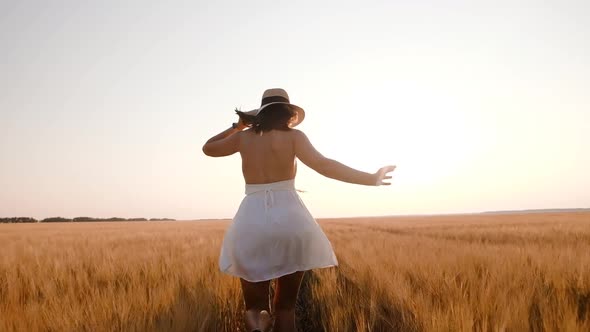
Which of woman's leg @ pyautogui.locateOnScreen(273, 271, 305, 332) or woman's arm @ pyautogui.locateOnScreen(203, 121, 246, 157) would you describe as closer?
woman's leg @ pyautogui.locateOnScreen(273, 271, 305, 332)

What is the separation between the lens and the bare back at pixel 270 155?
2086 millimetres

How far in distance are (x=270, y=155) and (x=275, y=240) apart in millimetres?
429

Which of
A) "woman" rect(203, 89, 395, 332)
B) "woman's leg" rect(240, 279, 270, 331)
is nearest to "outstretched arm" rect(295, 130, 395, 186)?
"woman" rect(203, 89, 395, 332)

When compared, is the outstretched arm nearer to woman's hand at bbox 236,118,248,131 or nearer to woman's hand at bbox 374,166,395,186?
woman's hand at bbox 374,166,395,186

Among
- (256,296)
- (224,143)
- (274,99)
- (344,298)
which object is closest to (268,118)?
(274,99)

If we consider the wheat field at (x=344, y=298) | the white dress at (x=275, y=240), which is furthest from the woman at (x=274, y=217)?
the wheat field at (x=344, y=298)

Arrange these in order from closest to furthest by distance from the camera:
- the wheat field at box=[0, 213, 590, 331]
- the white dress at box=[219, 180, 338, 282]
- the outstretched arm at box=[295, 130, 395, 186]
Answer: the wheat field at box=[0, 213, 590, 331]
the white dress at box=[219, 180, 338, 282]
the outstretched arm at box=[295, 130, 395, 186]

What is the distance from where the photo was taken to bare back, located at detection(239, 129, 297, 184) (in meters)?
2.09

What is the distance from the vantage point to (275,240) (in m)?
2.01

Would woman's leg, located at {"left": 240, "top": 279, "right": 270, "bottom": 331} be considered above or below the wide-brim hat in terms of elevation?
below

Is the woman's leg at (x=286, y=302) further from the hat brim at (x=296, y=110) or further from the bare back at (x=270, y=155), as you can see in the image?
the hat brim at (x=296, y=110)

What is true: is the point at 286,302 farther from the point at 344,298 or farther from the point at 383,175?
the point at 383,175

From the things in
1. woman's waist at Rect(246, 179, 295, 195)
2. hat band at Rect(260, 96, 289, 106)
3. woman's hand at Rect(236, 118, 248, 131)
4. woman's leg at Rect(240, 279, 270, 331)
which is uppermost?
hat band at Rect(260, 96, 289, 106)

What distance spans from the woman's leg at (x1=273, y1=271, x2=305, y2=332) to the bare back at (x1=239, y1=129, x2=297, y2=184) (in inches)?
20.2
